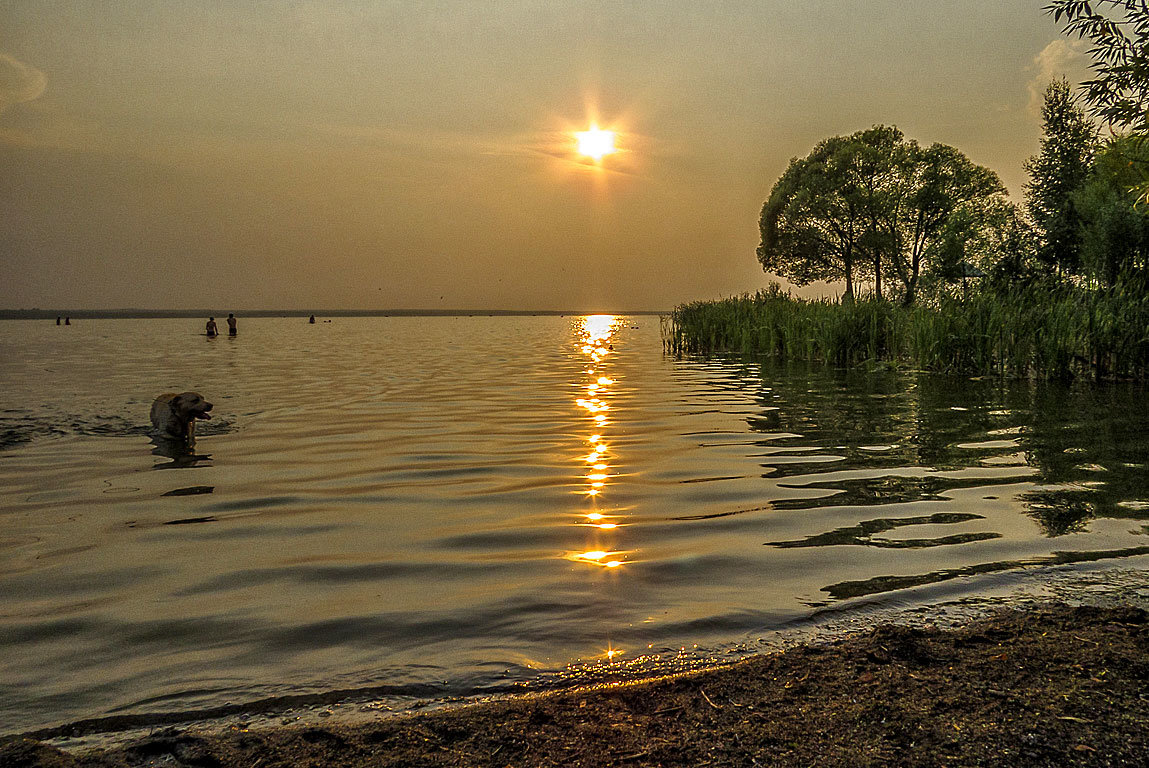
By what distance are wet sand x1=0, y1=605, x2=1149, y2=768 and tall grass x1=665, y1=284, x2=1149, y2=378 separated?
1584 centimetres

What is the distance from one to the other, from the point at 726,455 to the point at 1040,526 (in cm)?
374

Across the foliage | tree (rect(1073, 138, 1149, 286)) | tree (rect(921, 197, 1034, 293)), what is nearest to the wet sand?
tree (rect(921, 197, 1034, 293))

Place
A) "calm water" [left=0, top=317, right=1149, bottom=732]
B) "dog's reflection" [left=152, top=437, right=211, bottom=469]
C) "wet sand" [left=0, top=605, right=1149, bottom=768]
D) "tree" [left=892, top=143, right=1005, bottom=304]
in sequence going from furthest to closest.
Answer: "tree" [left=892, top=143, right=1005, bottom=304] < "dog's reflection" [left=152, top=437, right=211, bottom=469] < "calm water" [left=0, top=317, right=1149, bottom=732] < "wet sand" [left=0, top=605, right=1149, bottom=768]

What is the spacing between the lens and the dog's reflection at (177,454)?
354 inches

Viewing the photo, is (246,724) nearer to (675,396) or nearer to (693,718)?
(693,718)

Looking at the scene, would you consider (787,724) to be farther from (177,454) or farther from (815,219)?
(815,219)

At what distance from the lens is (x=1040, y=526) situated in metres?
5.87

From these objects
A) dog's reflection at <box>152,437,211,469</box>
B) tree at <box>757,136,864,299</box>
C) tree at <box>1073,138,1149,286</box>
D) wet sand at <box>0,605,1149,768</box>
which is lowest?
wet sand at <box>0,605,1149,768</box>

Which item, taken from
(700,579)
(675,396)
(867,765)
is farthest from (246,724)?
(675,396)

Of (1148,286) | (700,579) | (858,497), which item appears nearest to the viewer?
(700,579)

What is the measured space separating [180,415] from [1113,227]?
2966cm

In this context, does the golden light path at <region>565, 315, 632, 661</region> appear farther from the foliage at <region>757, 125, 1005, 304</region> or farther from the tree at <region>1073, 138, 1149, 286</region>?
the foliage at <region>757, 125, 1005, 304</region>

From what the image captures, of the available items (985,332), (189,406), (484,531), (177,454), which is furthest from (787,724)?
(985,332)

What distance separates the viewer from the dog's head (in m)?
10.5
